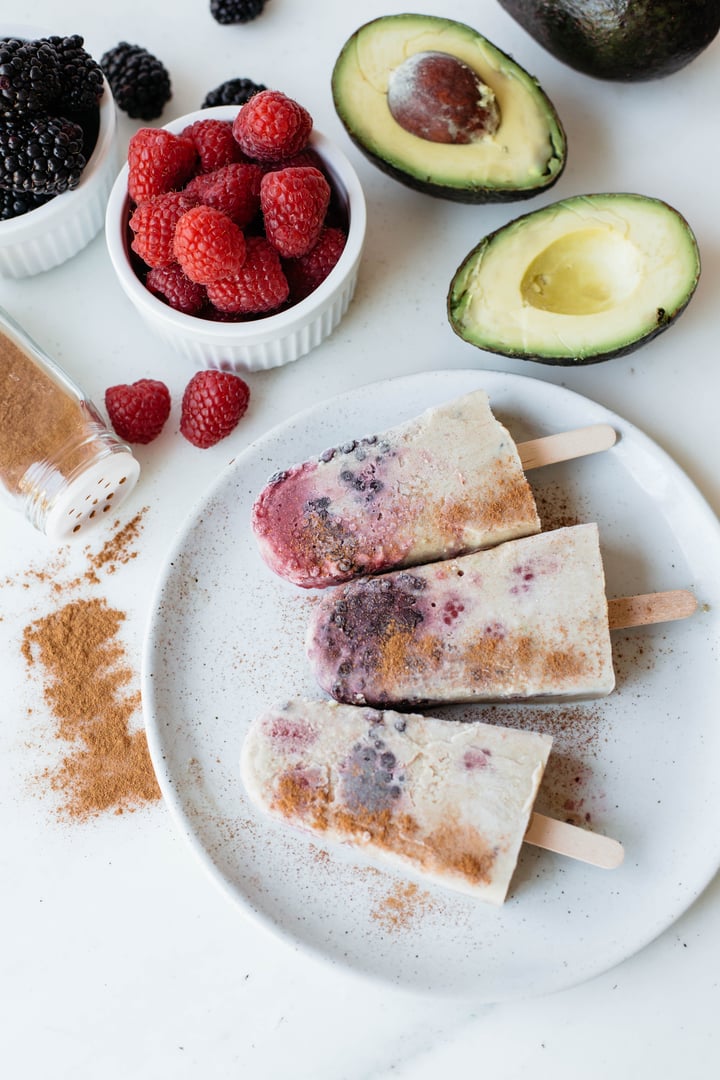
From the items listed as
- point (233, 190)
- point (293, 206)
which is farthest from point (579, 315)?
point (233, 190)

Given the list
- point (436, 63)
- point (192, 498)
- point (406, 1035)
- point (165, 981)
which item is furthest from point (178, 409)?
point (406, 1035)

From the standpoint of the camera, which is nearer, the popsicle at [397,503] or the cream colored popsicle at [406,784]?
the cream colored popsicle at [406,784]

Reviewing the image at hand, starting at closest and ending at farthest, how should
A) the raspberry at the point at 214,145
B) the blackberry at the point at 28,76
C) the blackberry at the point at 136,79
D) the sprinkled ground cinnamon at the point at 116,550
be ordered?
the blackberry at the point at 28,76
the raspberry at the point at 214,145
the sprinkled ground cinnamon at the point at 116,550
the blackberry at the point at 136,79

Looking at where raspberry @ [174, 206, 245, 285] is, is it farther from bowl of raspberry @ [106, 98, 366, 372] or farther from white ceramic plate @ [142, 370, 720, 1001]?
white ceramic plate @ [142, 370, 720, 1001]

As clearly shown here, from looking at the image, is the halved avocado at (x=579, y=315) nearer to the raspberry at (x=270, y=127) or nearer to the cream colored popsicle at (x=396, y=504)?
the cream colored popsicle at (x=396, y=504)

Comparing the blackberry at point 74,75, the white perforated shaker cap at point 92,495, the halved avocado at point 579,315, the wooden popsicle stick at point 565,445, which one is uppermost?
the blackberry at point 74,75

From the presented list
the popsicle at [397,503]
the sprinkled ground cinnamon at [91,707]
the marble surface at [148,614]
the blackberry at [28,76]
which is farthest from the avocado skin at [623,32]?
the sprinkled ground cinnamon at [91,707]

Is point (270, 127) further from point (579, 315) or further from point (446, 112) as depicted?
point (579, 315)
